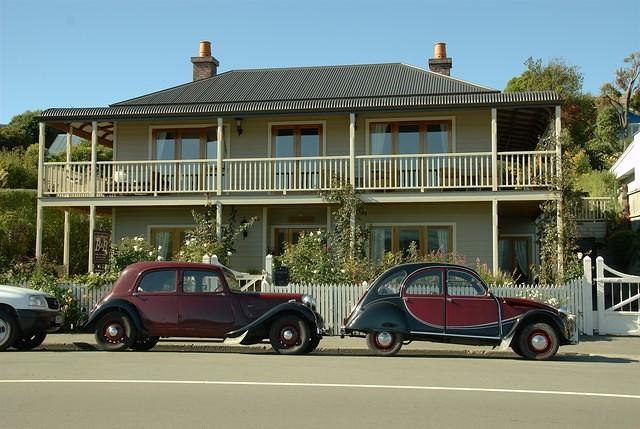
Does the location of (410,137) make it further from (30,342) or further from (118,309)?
(30,342)

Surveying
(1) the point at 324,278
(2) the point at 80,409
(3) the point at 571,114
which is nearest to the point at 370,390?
(2) the point at 80,409

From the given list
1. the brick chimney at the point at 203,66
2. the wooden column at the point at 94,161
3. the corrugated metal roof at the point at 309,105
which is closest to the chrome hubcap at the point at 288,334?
the corrugated metal roof at the point at 309,105

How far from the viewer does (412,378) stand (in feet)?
32.2

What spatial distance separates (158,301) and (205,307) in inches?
33.6

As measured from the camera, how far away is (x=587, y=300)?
1588cm

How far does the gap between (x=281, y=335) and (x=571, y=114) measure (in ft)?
137

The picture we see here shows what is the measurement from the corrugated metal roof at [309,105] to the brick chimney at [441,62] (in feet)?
19.4

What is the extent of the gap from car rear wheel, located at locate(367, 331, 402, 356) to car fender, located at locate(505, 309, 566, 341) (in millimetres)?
1880

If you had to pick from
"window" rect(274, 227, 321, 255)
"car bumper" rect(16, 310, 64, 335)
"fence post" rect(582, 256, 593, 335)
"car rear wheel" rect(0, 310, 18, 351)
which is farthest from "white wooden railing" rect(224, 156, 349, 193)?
"car rear wheel" rect(0, 310, 18, 351)

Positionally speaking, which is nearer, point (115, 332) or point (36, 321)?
point (115, 332)

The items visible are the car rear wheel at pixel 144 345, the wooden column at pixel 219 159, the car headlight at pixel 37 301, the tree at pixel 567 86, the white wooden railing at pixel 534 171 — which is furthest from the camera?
the tree at pixel 567 86

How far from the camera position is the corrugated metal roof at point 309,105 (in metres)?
19.8

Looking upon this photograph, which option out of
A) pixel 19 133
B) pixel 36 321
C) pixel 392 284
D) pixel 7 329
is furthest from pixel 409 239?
pixel 19 133

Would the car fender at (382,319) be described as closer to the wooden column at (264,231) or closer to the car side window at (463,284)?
the car side window at (463,284)
